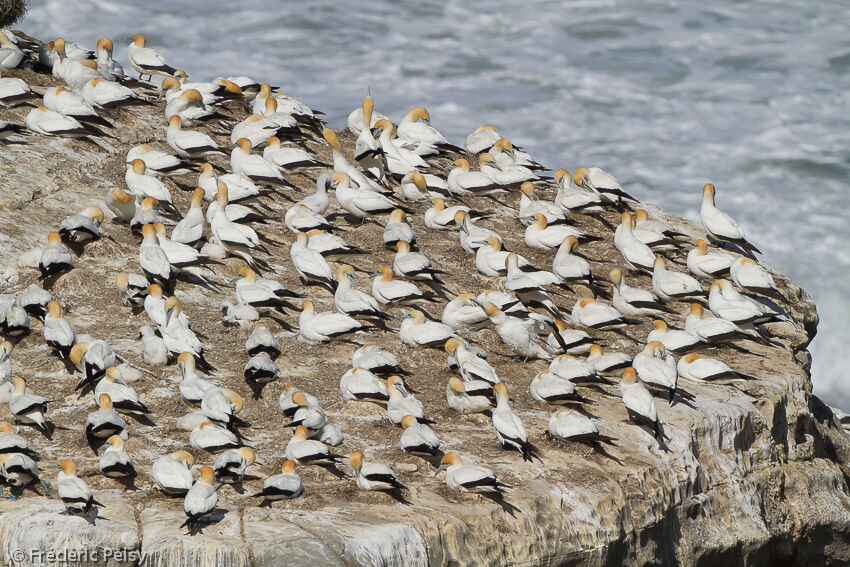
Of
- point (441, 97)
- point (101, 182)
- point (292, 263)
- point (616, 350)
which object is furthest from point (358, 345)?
point (441, 97)

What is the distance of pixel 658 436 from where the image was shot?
8898 millimetres

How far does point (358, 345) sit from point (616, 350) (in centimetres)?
266

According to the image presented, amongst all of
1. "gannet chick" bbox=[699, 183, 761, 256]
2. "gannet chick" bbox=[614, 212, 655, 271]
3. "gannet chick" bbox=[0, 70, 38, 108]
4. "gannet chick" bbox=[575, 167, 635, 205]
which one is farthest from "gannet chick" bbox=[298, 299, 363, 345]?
"gannet chick" bbox=[0, 70, 38, 108]

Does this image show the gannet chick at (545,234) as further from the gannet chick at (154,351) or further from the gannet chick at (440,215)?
the gannet chick at (154,351)

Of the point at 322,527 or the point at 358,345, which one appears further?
the point at 358,345

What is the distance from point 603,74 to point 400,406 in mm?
32094

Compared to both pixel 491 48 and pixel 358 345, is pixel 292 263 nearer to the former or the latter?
pixel 358 345

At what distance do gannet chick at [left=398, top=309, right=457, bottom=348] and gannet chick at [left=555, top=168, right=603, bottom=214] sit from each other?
416 centimetres

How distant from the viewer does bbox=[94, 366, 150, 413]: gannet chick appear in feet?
27.1

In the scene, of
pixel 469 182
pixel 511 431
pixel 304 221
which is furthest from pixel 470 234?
pixel 511 431

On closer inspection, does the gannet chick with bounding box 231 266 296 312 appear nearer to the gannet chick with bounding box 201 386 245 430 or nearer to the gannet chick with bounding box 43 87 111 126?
the gannet chick with bounding box 201 386 245 430

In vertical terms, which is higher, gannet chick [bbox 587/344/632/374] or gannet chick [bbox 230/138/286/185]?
gannet chick [bbox 230/138/286/185]

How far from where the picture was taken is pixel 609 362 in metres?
9.89

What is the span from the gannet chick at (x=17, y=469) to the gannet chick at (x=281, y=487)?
1.52 meters
